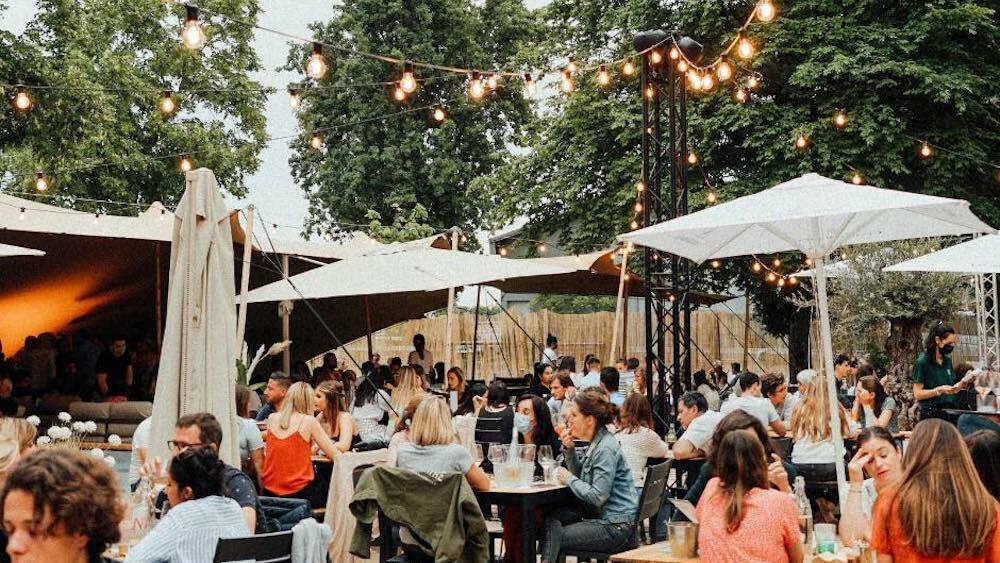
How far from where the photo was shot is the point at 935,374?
1012 centimetres

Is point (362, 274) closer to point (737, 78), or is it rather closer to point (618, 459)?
point (618, 459)

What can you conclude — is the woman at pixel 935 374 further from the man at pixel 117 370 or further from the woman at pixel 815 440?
the man at pixel 117 370

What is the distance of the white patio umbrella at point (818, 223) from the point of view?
6004 millimetres

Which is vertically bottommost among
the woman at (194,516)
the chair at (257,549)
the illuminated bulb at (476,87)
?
the chair at (257,549)

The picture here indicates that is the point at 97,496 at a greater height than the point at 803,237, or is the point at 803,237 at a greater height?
the point at 803,237

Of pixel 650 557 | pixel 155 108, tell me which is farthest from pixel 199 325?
pixel 155 108

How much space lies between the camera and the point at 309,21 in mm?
35938

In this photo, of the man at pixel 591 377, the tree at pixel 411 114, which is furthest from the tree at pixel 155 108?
the man at pixel 591 377

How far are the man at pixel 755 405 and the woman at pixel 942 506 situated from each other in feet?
16.2

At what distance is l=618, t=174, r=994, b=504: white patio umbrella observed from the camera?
6.00m

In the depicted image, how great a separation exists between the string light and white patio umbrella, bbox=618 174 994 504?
9234 mm

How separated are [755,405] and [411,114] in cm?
2706

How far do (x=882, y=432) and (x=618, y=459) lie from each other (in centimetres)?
198

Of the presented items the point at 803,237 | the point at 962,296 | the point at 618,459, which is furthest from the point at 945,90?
the point at 618,459
